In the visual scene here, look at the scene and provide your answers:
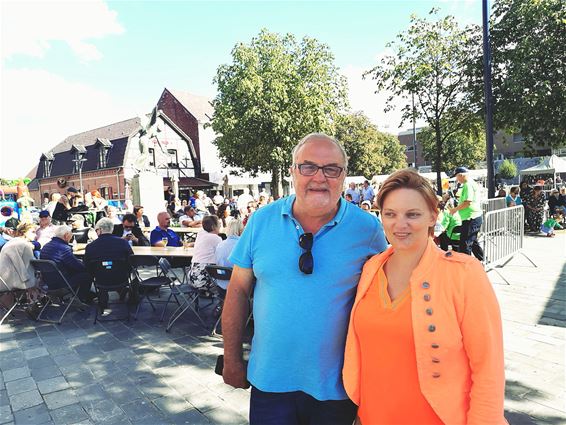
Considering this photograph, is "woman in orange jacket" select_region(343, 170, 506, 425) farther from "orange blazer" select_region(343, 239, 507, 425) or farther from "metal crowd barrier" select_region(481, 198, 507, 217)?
"metal crowd barrier" select_region(481, 198, 507, 217)

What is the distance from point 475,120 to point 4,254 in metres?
15.0

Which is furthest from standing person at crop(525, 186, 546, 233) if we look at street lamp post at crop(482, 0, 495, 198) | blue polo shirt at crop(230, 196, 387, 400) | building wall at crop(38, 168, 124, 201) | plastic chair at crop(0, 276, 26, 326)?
building wall at crop(38, 168, 124, 201)

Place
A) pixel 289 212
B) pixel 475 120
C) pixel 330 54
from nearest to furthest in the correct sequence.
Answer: pixel 289 212 → pixel 475 120 → pixel 330 54

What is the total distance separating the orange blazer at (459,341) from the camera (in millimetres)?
1468

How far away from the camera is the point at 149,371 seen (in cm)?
405

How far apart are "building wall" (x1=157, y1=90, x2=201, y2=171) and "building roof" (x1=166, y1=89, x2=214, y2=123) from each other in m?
0.45

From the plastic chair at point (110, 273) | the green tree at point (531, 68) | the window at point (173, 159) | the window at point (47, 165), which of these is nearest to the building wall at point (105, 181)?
the window at point (173, 159)

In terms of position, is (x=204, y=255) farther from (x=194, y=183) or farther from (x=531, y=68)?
(x=194, y=183)

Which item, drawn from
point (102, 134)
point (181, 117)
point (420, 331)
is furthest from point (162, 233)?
point (102, 134)

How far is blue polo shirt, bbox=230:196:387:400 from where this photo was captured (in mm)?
1791

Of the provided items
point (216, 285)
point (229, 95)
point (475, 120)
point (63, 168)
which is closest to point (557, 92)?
point (475, 120)

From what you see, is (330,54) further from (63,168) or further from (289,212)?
(63,168)

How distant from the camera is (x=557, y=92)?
1198 cm

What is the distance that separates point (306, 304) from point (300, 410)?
0.52 m
